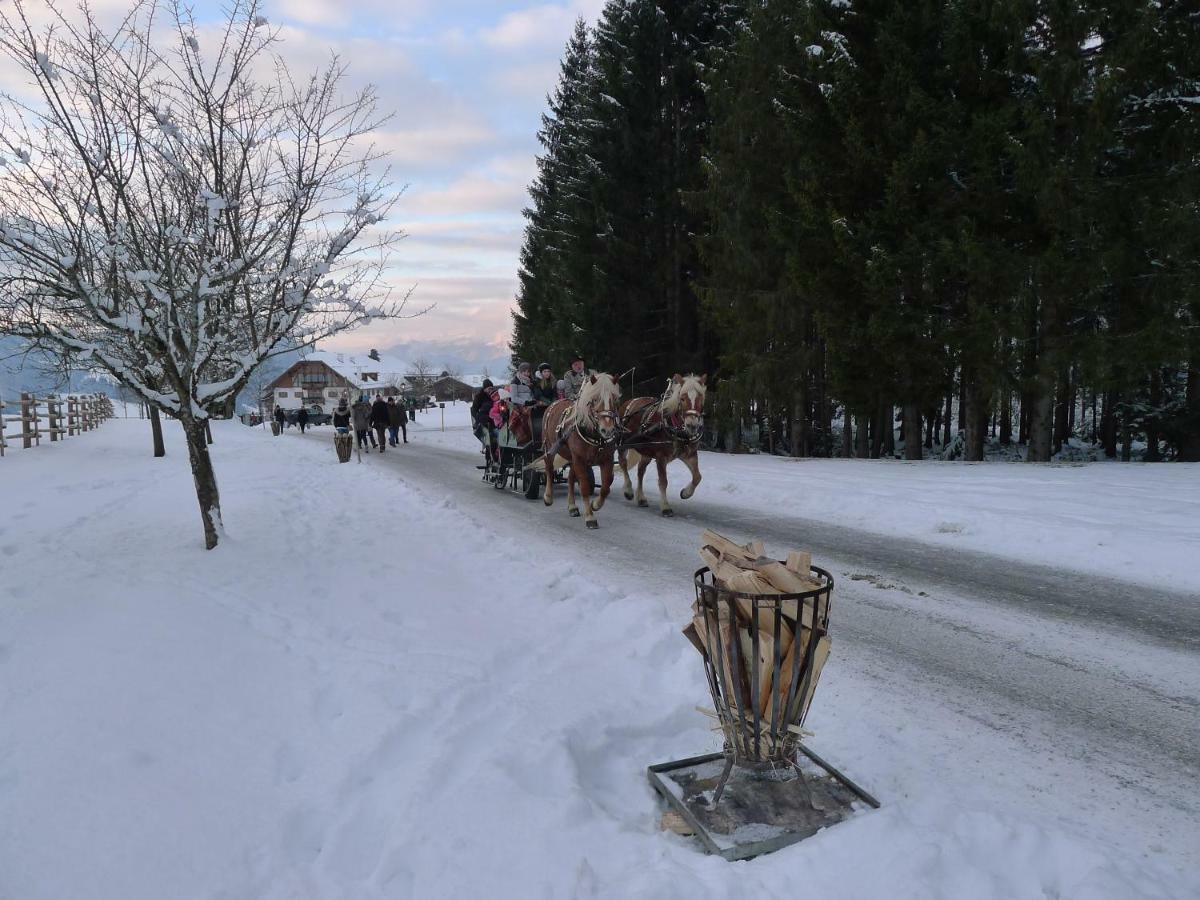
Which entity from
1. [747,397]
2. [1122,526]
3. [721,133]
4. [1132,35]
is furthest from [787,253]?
[1122,526]

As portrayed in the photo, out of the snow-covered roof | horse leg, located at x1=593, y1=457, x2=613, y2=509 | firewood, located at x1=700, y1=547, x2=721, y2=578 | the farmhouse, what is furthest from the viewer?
the snow-covered roof

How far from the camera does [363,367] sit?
10725 cm

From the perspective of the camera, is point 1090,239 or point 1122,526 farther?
point 1090,239

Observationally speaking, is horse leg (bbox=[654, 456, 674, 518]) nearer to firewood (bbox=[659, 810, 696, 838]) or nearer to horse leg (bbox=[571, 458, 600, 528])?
horse leg (bbox=[571, 458, 600, 528])

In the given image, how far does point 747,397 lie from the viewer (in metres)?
17.6

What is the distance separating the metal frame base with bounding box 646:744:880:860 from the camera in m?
2.56

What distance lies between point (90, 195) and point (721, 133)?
16256 millimetres

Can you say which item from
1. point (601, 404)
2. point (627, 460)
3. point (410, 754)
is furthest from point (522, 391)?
point (410, 754)

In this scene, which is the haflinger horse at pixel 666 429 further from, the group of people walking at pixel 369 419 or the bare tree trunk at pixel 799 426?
the group of people walking at pixel 369 419

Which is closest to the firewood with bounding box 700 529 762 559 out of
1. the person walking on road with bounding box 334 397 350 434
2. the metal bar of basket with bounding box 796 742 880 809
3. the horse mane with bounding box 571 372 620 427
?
the metal bar of basket with bounding box 796 742 880 809

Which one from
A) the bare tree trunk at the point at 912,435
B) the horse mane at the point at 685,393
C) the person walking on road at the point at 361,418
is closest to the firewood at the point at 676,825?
the horse mane at the point at 685,393

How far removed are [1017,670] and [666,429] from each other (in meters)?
6.13

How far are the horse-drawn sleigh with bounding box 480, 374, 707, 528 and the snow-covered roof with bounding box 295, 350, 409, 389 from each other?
250ft

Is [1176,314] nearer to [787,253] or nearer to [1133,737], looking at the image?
A: [787,253]
